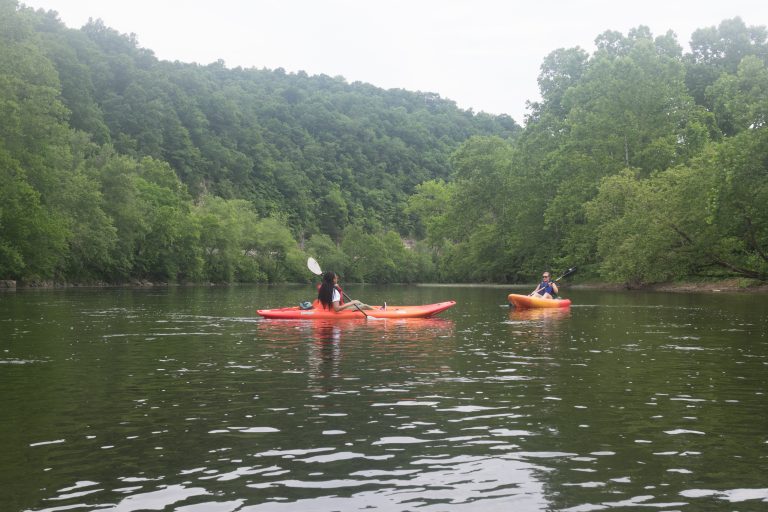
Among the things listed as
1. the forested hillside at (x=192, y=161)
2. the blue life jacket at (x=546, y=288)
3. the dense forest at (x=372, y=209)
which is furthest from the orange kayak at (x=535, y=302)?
the forested hillside at (x=192, y=161)

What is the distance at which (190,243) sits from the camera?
7306cm

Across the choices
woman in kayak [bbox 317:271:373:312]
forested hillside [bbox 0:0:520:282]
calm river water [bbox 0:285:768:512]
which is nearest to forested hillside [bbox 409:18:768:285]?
woman in kayak [bbox 317:271:373:312]

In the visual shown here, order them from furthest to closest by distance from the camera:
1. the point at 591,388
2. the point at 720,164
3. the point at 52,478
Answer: the point at 720,164 < the point at 591,388 < the point at 52,478

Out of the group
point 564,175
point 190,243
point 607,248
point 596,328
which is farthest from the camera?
point 190,243

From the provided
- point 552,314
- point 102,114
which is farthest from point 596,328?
point 102,114

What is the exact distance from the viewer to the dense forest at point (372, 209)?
141 feet

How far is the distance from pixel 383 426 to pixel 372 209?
431 feet

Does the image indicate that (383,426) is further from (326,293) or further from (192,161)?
(192,161)

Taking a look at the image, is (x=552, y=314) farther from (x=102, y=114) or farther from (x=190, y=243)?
(x=102, y=114)

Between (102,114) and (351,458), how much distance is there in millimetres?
100727

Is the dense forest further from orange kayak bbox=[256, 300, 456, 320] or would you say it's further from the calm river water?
the calm river water

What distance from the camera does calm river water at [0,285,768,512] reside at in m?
5.43

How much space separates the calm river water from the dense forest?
92.1 ft

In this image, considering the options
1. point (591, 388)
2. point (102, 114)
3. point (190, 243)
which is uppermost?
point (102, 114)
